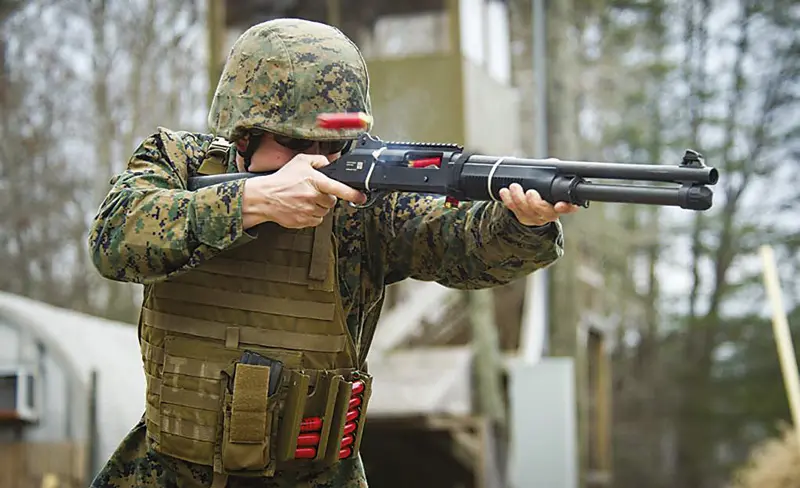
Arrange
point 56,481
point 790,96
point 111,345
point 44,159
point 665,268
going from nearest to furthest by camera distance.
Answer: point 56,481
point 111,345
point 44,159
point 790,96
point 665,268

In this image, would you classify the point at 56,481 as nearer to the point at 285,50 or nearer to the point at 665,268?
the point at 285,50

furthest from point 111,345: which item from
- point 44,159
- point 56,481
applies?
point 44,159

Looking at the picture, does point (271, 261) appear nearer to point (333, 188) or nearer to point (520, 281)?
point (333, 188)

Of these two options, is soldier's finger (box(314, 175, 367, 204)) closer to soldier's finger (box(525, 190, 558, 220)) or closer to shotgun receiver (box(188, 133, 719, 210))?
shotgun receiver (box(188, 133, 719, 210))

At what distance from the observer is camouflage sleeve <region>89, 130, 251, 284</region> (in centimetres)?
290

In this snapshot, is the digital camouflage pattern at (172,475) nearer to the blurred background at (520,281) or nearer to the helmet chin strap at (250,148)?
the helmet chin strap at (250,148)

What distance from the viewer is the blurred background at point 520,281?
34.0 feet

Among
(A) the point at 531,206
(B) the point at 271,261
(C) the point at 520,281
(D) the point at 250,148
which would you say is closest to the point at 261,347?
(B) the point at 271,261

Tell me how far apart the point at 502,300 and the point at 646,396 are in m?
9.40

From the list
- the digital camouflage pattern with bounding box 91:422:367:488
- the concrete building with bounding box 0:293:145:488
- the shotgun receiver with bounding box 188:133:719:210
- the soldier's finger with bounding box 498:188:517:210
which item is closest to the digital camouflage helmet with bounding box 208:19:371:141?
the shotgun receiver with bounding box 188:133:719:210

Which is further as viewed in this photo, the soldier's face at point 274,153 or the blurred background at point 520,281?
the blurred background at point 520,281

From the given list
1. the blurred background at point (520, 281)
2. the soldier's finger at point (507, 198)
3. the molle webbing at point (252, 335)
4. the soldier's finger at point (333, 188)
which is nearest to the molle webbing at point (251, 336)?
the molle webbing at point (252, 335)

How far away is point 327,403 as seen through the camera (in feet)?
10.1

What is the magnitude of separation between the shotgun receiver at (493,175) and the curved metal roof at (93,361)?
5.09m
